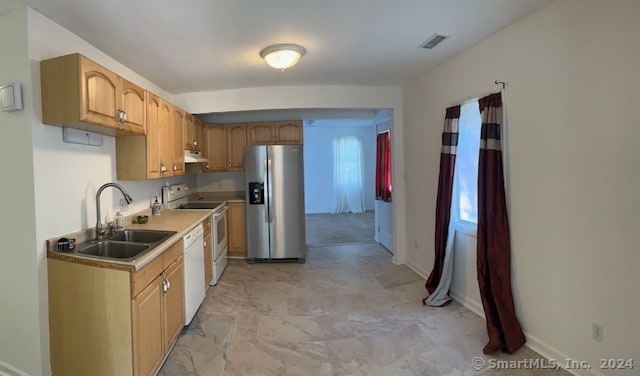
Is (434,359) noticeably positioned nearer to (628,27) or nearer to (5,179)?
(628,27)

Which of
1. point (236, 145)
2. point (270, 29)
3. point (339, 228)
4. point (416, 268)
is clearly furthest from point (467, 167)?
point (339, 228)

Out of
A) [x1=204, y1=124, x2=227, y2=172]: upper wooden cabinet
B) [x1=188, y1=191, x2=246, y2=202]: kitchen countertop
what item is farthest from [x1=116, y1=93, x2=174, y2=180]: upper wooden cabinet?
[x1=188, y1=191, x2=246, y2=202]: kitchen countertop

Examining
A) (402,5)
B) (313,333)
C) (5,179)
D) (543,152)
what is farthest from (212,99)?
(543,152)

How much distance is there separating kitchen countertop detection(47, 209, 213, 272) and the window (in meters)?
2.67

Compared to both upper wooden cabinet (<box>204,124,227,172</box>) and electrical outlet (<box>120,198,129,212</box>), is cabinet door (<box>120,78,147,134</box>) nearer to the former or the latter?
electrical outlet (<box>120,198,129,212</box>)

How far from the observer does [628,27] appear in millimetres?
1705

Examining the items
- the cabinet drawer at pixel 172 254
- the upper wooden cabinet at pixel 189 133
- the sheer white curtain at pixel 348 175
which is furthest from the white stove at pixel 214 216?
the sheer white curtain at pixel 348 175

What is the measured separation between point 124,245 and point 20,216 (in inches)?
24.7

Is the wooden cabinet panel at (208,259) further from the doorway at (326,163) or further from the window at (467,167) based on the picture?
the doorway at (326,163)

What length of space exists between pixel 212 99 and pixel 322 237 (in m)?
3.42

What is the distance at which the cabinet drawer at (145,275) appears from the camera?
1.81 m

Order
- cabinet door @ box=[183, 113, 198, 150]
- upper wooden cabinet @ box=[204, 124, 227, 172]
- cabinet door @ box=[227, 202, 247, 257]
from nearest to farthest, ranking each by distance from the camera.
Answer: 1. cabinet door @ box=[183, 113, 198, 150]
2. cabinet door @ box=[227, 202, 247, 257]
3. upper wooden cabinet @ box=[204, 124, 227, 172]

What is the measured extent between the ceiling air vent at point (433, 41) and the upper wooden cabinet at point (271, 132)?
2692 millimetres

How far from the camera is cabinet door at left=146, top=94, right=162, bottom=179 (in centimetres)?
291
